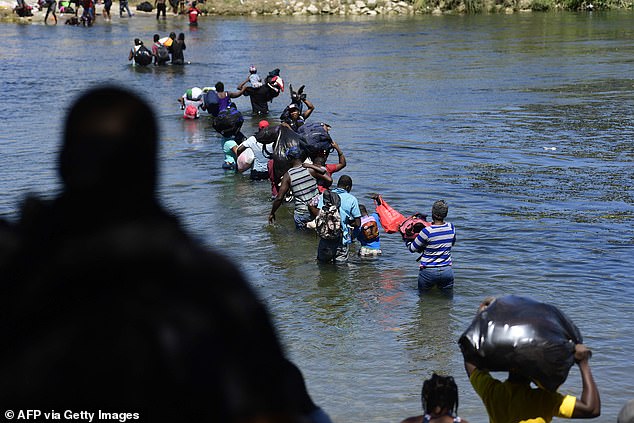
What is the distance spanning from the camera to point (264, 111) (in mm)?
23859

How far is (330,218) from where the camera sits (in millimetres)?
10828

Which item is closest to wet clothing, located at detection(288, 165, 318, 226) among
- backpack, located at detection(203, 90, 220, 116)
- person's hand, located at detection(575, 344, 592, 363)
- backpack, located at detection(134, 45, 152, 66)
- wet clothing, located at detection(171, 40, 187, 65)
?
person's hand, located at detection(575, 344, 592, 363)

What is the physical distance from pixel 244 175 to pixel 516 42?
90.0ft

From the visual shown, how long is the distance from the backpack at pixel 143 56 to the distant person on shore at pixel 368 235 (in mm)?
22493

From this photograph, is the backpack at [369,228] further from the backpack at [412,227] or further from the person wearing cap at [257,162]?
the person wearing cap at [257,162]

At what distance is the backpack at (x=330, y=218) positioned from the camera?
10797 millimetres

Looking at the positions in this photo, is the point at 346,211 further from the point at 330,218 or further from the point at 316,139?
the point at 316,139

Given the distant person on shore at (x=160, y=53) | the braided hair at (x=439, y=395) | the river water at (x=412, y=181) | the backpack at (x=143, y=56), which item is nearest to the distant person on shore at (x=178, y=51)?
the distant person on shore at (x=160, y=53)

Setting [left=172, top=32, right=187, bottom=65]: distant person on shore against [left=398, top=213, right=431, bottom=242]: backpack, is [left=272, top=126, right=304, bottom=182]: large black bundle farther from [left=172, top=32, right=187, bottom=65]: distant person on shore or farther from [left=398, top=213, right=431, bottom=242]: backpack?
[left=172, top=32, right=187, bottom=65]: distant person on shore

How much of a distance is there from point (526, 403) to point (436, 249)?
5054 mm

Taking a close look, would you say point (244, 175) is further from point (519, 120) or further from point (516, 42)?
point (516, 42)

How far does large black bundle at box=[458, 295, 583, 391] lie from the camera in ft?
14.1

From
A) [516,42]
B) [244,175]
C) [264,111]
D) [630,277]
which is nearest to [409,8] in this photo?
[516,42]

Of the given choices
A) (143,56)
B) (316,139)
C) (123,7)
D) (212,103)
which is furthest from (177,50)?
(123,7)
